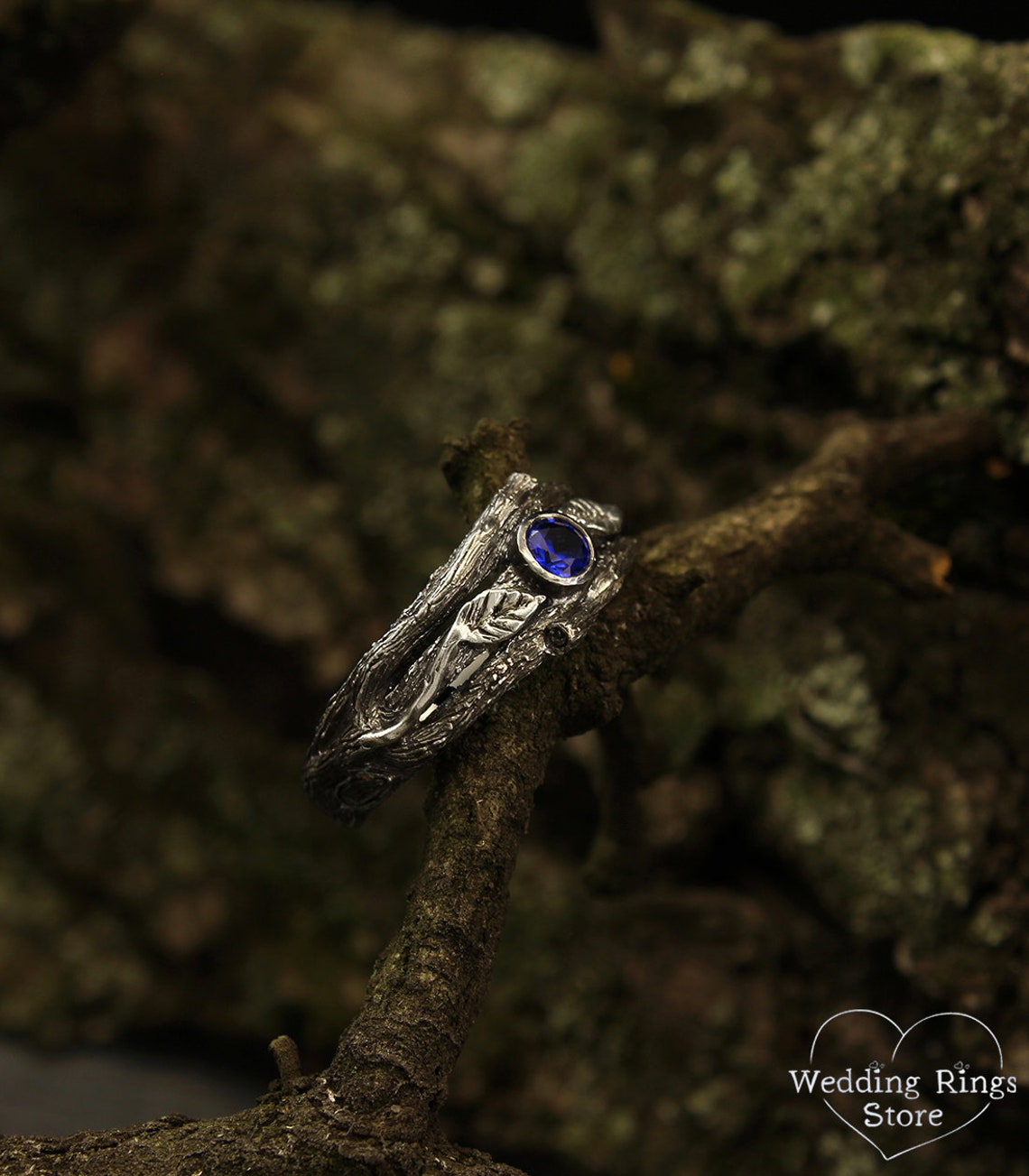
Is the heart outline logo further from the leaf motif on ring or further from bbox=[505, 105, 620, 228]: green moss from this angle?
bbox=[505, 105, 620, 228]: green moss

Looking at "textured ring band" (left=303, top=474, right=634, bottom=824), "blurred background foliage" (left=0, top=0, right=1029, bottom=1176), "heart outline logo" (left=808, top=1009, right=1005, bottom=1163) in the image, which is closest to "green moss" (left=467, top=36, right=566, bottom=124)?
"blurred background foliage" (left=0, top=0, right=1029, bottom=1176)

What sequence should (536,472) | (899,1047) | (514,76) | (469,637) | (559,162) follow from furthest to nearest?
(514,76) → (559,162) → (536,472) → (899,1047) → (469,637)

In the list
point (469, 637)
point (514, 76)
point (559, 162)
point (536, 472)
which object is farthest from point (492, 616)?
point (514, 76)

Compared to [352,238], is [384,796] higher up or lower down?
lower down

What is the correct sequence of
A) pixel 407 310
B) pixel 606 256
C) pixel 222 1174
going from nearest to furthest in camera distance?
pixel 222 1174 → pixel 606 256 → pixel 407 310

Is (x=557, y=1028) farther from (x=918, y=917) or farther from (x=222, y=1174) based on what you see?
(x=222, y=1174)

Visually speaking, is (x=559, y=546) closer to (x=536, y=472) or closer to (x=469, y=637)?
(x=469, y=637)

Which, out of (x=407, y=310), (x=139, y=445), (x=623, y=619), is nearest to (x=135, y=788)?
(x=139, y=445)

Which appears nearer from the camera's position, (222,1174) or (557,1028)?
(222,1174)
